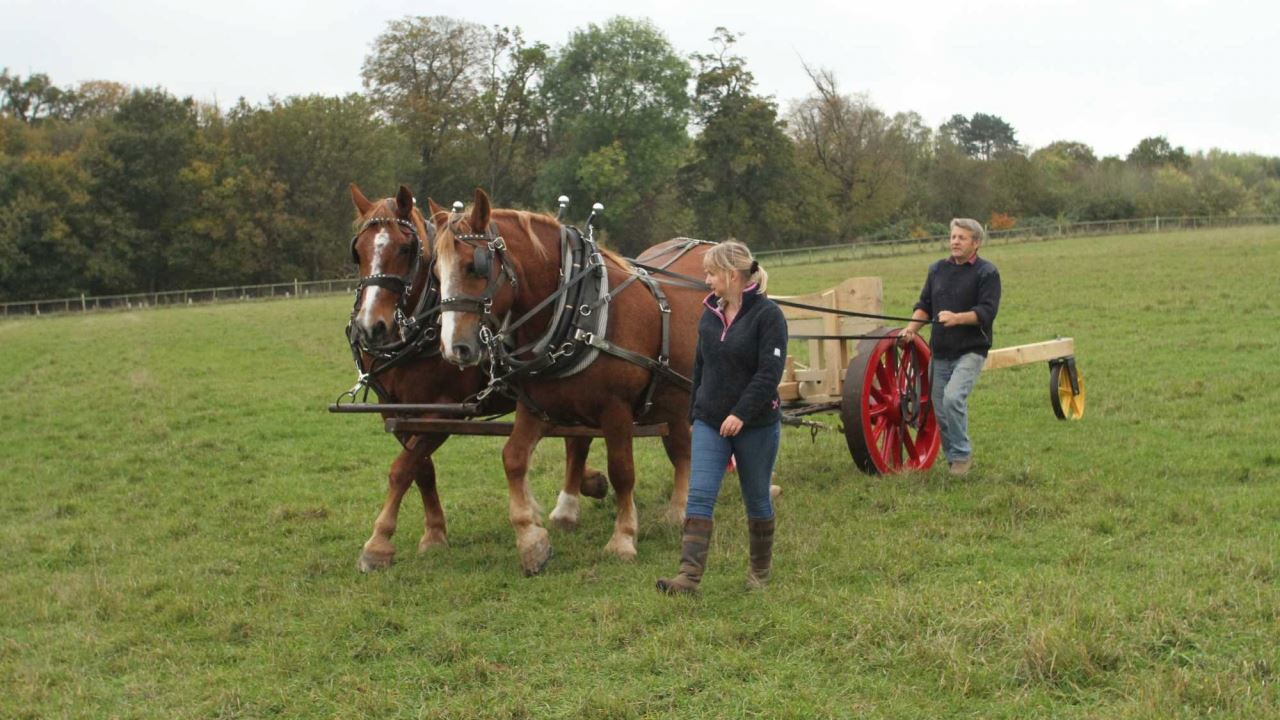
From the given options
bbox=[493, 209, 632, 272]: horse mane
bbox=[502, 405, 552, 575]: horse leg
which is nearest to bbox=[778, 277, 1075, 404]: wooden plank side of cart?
bbox=[493, 209, 632, 272]: horse mane

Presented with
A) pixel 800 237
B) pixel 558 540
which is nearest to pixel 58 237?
pixel 800 237

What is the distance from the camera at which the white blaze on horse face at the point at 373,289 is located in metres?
6.49

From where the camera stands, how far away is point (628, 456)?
21.6 ft

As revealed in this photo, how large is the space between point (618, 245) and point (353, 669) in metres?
51.7

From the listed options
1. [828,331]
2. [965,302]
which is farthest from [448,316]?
[965,302]

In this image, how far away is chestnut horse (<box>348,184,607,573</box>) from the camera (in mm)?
6641

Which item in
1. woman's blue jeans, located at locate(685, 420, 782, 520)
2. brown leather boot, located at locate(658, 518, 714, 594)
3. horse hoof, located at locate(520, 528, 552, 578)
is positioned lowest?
horse hoof, located at locate(520, 528, 552, 578)

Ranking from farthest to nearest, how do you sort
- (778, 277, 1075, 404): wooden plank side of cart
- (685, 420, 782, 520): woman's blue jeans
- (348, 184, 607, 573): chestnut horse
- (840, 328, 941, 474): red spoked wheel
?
(778, 277, 1075, 404): wooden plank side of cart → (840, 328, 941, 474): red spoked wheel → (348, 184, 607, 573): chestnut horse → (685, 420, 782, 520): woman's blue jeans

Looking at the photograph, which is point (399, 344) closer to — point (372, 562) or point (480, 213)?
point (480, 213)

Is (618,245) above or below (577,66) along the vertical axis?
below

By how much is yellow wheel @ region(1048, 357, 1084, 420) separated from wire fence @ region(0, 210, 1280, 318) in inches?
1449

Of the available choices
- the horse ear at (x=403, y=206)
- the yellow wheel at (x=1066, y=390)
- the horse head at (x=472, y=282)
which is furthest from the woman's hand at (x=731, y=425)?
the yellow wheel at (x=1066, y=390)

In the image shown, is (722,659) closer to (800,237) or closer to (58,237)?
(58,237)

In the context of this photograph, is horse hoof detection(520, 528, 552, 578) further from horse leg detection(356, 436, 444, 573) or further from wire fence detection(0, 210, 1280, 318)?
wire fence detection(0, 210, 1280, 318)
